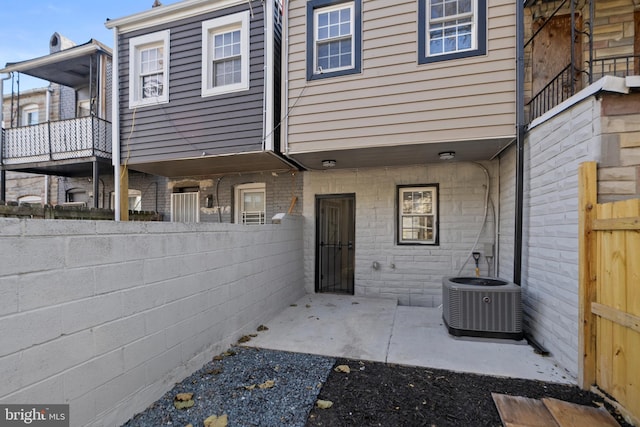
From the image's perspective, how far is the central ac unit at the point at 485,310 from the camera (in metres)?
3.84

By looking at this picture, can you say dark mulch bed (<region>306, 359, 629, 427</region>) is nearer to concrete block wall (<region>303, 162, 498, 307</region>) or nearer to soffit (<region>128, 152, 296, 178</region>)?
concrete block wall (<region>303, 162, 498, 307</region>)

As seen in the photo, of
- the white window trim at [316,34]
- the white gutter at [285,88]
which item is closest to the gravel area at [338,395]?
the white gutter at [285,88]

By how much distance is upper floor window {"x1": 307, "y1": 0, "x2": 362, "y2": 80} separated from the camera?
4930 mm

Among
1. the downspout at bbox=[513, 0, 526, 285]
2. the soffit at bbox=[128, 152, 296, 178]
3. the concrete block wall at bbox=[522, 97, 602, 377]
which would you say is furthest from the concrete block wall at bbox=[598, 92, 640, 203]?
the soffit at bbox=[128, 152, 296, 178]

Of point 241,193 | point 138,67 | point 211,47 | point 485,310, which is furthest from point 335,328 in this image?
point 138,67

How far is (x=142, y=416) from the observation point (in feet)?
7.87

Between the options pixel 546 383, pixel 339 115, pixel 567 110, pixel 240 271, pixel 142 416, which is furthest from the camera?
pixel 339 115

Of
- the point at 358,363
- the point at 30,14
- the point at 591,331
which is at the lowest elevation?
the point at 358,363

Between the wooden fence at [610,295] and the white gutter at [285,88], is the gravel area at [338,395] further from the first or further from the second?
the white gutter at [285,88]

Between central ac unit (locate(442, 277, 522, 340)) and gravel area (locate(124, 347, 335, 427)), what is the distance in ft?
5.89

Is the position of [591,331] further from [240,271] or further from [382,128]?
[240,271]

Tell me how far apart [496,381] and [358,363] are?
4.43ft

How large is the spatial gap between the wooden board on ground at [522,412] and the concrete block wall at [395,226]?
324 centimetres

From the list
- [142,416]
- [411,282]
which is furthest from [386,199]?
[142,416]
